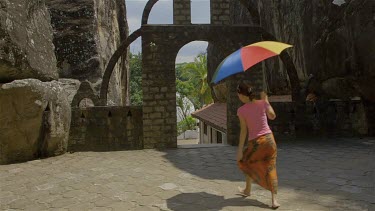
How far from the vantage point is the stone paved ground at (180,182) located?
4035mm

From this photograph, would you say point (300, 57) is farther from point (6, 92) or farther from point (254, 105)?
point (6, 92)

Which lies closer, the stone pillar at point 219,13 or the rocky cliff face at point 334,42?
the rocky cliff face at point 334,42

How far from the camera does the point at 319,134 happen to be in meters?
9.47

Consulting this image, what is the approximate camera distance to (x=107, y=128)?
8.79 m

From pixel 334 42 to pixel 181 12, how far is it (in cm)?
496

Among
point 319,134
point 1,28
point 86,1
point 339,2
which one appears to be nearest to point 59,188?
point 1,28

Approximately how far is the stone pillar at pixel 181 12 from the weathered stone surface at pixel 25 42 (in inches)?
136

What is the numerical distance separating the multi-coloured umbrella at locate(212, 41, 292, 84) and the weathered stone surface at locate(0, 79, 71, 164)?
4.47 meters

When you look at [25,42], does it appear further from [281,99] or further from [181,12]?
[281,99]

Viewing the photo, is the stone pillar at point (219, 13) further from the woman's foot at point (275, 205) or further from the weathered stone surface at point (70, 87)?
the woman's foot at point (275, 205)

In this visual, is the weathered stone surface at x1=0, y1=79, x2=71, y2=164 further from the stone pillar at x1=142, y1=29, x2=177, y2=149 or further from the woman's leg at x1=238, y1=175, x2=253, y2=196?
the woman's leg at x1=238, y1=175, x2=253, y2=196

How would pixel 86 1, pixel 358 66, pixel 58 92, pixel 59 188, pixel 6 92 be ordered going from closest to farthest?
pixel 59 188
pixel 6 92
pixel 58 92
pixel 358 66
pixel 86 1

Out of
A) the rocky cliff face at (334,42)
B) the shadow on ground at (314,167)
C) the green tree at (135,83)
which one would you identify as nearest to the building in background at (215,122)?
the rocky cliff face at (334,42)

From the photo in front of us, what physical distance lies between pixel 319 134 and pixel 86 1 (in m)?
11.6
